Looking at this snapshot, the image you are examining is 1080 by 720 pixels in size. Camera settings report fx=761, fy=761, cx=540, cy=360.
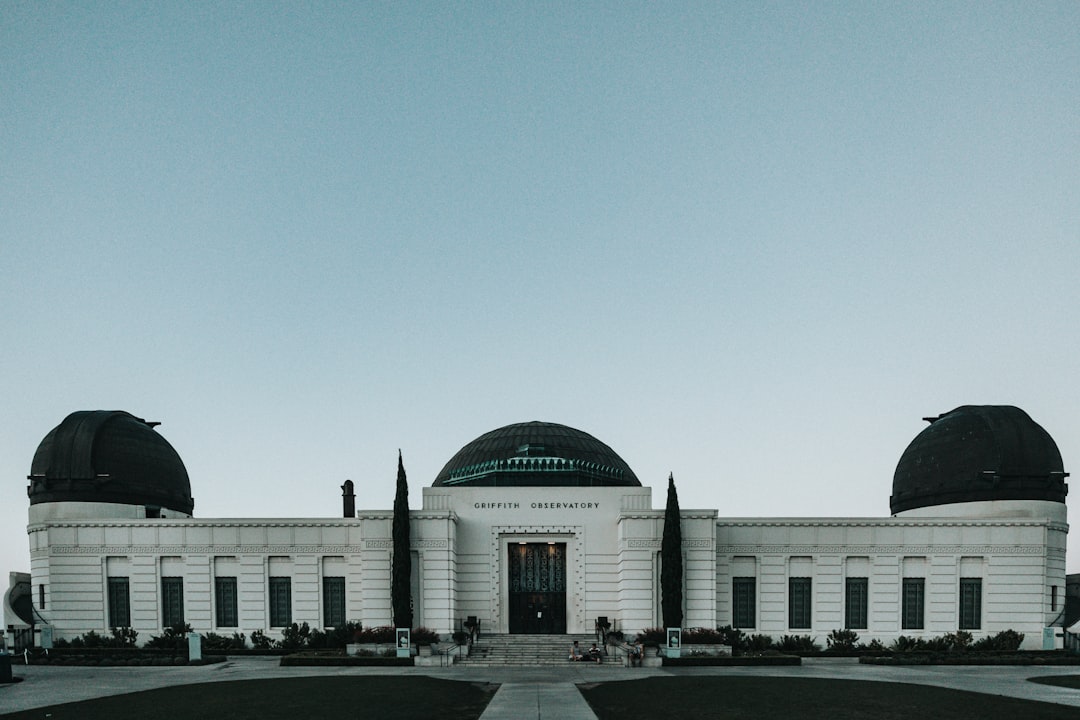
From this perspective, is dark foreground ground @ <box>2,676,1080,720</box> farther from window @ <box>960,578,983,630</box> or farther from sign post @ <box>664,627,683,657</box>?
window @ <box>960,578,983,630</box>

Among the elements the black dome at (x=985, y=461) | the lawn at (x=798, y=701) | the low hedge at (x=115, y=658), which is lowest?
the low hedge at (x=115, y=658)

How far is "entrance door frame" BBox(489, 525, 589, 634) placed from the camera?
1714 inches

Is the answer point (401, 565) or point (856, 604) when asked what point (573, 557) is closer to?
point (401, 565)

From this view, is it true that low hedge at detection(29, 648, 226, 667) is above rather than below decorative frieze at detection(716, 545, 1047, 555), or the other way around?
below

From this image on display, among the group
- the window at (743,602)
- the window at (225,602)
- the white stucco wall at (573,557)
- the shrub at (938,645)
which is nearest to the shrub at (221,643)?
the white stucco wall at (573,557)

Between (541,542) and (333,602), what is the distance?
1270 centimetres

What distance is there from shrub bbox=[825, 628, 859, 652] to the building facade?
0.75m

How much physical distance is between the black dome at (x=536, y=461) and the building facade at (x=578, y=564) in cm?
465

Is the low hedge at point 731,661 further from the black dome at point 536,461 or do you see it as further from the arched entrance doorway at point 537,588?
the black dome at point 536,461

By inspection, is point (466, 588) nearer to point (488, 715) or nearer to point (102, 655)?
point (102, 655)

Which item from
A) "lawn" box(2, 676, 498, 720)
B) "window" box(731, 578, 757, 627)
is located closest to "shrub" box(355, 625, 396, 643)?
"lawn" box(2, 676, 498, 720)

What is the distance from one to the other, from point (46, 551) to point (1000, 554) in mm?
56062

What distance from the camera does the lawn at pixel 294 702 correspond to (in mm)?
20969

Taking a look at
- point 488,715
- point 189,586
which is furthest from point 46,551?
point 488,715
